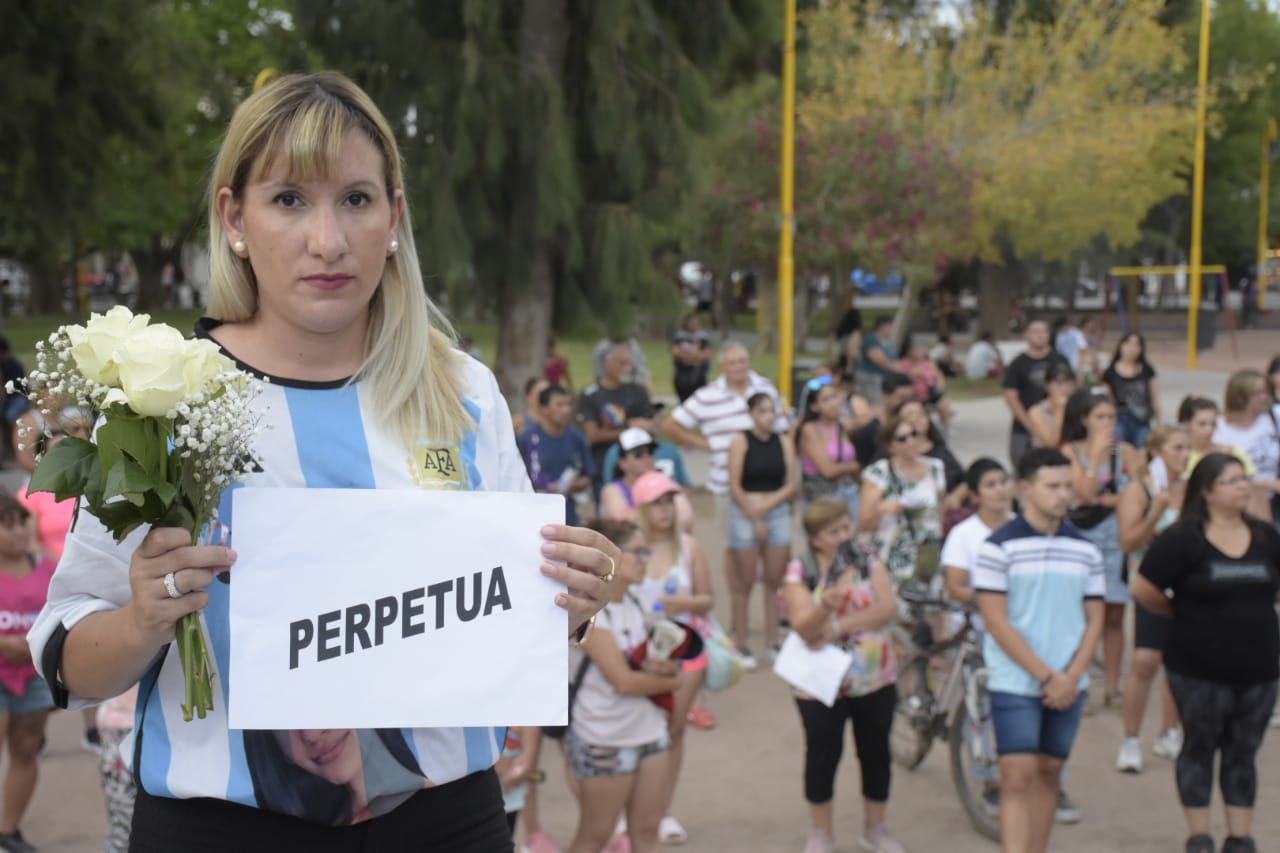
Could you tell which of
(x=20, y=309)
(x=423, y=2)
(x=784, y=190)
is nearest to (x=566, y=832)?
(x=423, y=2)

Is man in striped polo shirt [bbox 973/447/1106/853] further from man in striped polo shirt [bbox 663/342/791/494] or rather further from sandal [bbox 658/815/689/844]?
man in striped polo shirt [bbox 663/342/791/494]

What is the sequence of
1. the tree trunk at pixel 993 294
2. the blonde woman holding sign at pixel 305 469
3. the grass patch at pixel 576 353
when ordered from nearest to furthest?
1. the blonde woman holding sign at pixel 305 469
2. the grass patch at pixel 576 353
3. the tree trunk at pixel 993 294

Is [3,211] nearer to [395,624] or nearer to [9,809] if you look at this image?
[9,809]

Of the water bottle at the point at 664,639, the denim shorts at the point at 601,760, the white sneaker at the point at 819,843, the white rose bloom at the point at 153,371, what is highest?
the white rose bloom at the point at 153,371

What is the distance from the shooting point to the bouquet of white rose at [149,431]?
192 centimetres

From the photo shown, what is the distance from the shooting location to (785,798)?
726cm

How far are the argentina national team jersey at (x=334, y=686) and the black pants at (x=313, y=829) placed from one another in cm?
3

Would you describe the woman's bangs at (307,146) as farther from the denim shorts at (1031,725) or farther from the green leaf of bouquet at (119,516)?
the denim shorts at (1031,725)

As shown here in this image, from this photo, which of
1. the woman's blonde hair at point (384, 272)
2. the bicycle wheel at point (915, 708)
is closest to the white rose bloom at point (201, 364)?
the woman's blonde hair at point (384, 272)

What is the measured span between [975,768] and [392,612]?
5186 mm

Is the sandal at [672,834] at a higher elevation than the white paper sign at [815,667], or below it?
below

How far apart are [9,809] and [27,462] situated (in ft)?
8.67

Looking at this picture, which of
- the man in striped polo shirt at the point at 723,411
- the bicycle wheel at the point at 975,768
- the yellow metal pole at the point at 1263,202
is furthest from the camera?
the yellow metal pole at the point at 1263,202

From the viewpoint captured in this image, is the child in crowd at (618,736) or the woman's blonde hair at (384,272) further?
the child in crowd at (618,736)
